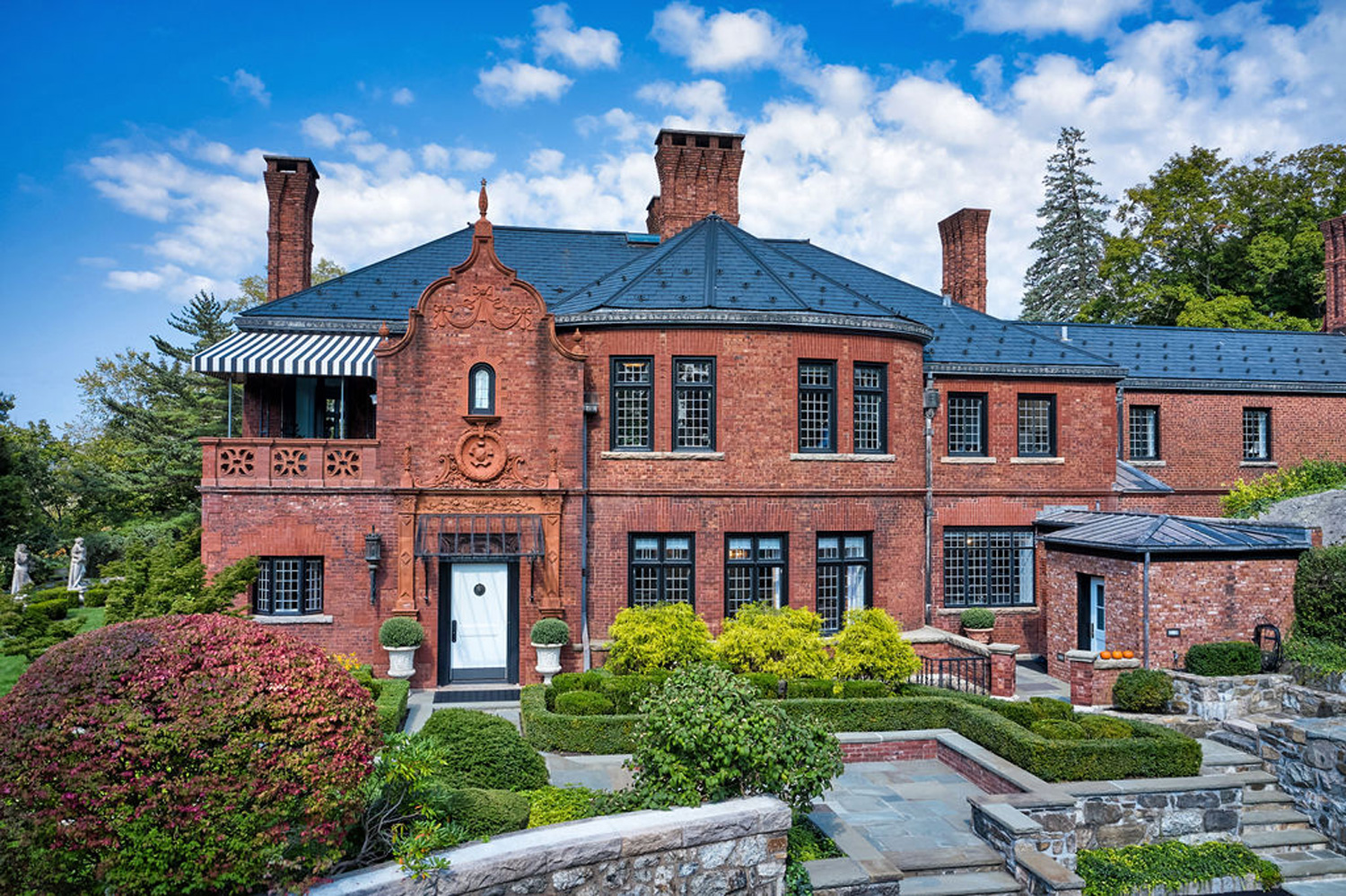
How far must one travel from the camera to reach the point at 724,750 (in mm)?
8523

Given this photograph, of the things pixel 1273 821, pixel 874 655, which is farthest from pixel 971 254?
pixel 1273 821

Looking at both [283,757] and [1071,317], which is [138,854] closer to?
[283,757]

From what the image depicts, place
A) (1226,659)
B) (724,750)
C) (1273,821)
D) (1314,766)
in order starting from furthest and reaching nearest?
(1226,659), (1314,766), (1273,821), (724,750)

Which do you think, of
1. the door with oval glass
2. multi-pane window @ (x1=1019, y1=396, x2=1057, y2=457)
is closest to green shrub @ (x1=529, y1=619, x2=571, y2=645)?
the door with oval glass

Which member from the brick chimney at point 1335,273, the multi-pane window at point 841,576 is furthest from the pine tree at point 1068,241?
the multi-pane window at point 841,576

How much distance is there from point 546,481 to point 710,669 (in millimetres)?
9345

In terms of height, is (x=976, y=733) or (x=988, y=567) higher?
(x=988, y=567)

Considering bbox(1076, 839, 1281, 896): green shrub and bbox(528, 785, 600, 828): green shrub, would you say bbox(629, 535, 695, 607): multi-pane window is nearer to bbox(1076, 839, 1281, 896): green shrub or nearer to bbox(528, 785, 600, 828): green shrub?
bbox(528, 785, 600, 828): green shrub

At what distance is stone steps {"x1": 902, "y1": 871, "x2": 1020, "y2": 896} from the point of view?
978 cm

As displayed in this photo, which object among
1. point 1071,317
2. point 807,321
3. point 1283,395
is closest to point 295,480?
point 807,321

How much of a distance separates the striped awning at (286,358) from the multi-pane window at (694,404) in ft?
22.0

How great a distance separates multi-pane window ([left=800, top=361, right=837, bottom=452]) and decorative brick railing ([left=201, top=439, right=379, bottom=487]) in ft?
30.5

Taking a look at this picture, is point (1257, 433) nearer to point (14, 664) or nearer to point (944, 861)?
point (944, 861)

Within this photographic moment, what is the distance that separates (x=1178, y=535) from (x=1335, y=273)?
2062 centimetres
